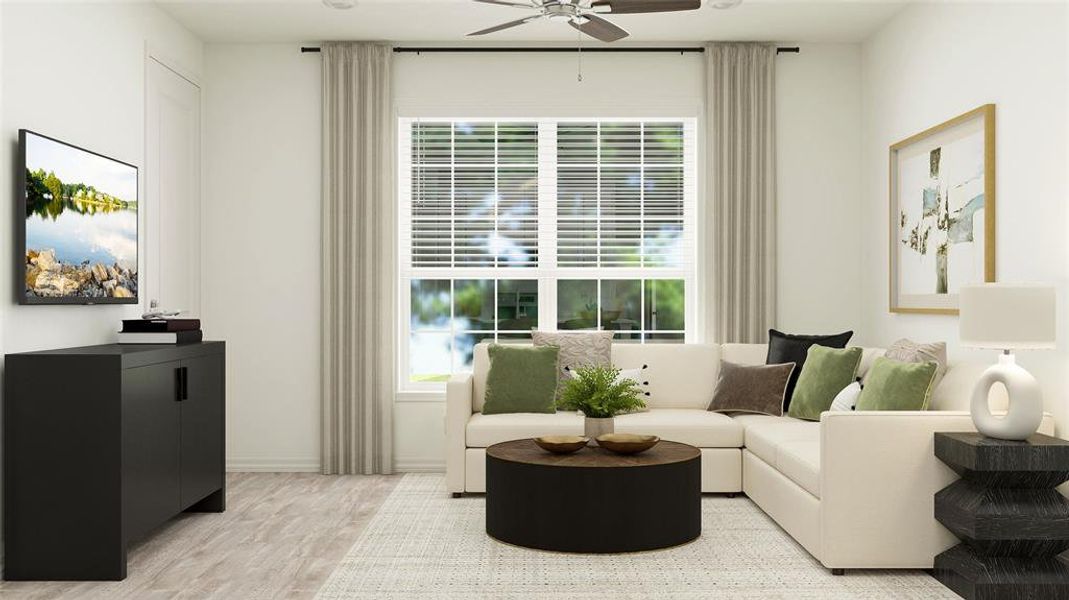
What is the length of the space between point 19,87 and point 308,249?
93.7 inches

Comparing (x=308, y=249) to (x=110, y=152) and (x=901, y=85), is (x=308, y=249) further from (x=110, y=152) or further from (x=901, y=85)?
(x=901, y=85)

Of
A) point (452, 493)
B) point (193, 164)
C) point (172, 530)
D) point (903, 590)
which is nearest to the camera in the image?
point (903, 590)

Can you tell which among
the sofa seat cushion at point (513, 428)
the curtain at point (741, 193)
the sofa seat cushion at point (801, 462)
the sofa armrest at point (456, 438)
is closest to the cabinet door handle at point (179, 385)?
the sofa armrest at point (456, 438)

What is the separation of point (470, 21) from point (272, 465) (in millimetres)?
3183

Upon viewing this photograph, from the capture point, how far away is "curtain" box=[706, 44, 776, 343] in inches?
238

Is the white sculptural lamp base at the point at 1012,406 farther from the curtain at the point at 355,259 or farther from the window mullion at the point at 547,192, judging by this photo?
the curtain at the point at 355,259

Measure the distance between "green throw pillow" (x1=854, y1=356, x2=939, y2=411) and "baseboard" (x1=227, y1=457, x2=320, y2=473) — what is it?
3.60m

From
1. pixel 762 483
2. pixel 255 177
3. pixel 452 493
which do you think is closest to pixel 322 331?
pixel 255 177

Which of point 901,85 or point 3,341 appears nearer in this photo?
point 3,341

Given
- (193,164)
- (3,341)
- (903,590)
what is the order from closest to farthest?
(903,590), (3,341), (193,164)

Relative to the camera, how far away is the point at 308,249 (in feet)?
20.0

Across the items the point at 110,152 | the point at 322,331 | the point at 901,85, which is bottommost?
the point at 322,331

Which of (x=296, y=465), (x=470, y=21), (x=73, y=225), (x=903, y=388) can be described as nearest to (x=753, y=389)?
(x=903, y=388)

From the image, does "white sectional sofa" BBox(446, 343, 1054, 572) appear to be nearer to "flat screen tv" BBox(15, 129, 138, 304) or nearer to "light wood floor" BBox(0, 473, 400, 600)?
"light wood floor" BBox(0, 473, 400, 600)
